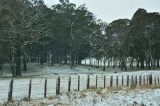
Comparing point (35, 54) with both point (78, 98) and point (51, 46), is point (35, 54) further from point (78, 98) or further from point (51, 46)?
point (78, 98)

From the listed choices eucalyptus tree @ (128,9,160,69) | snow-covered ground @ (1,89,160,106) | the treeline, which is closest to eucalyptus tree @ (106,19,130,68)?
the treeline

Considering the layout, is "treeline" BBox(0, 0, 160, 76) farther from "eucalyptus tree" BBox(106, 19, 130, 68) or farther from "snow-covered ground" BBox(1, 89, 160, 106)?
"snow-covered ground" BBox(1, 89, 160, 106)

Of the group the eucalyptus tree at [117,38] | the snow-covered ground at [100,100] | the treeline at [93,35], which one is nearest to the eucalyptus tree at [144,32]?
the treeline at [93,35]

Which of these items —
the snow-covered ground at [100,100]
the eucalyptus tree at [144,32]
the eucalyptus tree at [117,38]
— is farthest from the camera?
the eucalyptus tree at [117,38]

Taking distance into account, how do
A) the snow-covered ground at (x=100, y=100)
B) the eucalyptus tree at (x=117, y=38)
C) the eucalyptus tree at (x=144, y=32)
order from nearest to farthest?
the snow-covered ground at (x=100, y=100) < the eucalyptus tree at (x=144, y=32) < the eucalyptus tree at (x=117, y=38)

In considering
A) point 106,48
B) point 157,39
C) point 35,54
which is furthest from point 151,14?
point 35,54

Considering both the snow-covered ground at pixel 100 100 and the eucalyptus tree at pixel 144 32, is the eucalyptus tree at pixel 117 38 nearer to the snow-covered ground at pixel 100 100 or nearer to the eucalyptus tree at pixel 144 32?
the eucalyptus tree at pixel 144 32

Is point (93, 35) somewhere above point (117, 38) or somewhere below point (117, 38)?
above

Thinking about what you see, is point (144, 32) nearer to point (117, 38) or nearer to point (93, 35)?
point (117, 38)

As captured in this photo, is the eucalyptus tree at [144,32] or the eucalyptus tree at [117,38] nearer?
the eucalyptus tree at [144,32]

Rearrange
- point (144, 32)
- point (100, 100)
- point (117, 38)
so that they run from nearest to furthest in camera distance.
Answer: point (100, 100) < point (144, 32) < point (117, 38)

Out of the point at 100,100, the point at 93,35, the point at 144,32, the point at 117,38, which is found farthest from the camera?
the point at 93,35

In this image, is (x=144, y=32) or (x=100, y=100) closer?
(x=100, y=100)

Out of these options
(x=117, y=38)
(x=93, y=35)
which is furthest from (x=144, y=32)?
(x=93, y=35)
